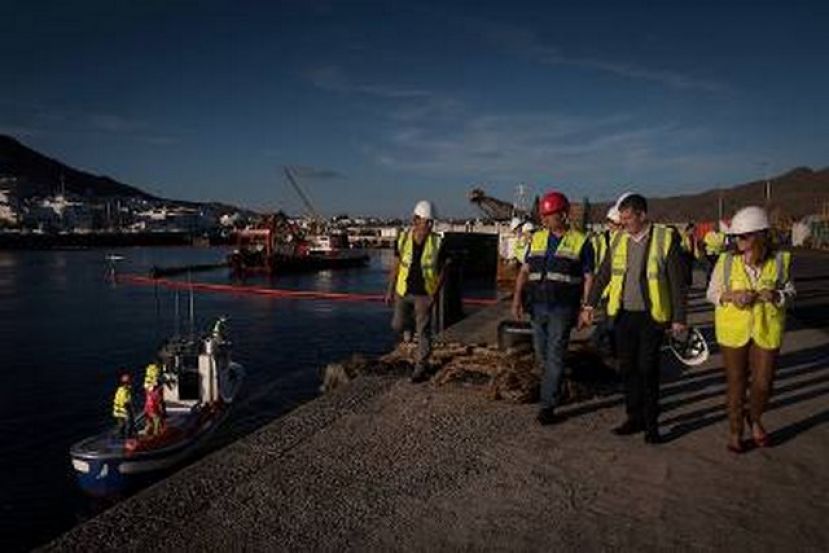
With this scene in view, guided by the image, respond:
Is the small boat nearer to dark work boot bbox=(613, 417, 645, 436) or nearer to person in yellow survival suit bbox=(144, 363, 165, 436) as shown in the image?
person in yellow survival suit bbox=(144, 363, 165, 436)

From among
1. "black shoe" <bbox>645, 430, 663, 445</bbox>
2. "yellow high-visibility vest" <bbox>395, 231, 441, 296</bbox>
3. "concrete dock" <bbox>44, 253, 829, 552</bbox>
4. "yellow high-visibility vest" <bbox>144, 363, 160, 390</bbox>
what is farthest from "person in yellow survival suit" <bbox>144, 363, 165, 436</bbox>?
"black shoe" <bbox>645, 430, 663, 445</bbox>

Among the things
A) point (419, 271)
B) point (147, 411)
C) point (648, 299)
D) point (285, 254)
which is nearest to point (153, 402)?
point (147, 411)

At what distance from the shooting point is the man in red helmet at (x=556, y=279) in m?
6.66

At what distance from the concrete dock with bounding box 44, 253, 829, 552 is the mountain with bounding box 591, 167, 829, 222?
373 feet

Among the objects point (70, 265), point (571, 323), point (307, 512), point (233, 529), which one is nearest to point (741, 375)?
point (571, 323)

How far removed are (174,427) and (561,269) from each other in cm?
616

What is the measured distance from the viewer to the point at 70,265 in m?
78.6

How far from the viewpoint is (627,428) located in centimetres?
633

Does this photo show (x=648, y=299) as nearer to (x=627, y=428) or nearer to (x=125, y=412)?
(x=627, y=428)

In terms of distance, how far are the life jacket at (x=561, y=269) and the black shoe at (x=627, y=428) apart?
109 centimetres

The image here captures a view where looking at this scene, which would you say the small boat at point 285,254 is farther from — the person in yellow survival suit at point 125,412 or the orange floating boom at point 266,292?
A: the person in yellow survival suit at point 125,412

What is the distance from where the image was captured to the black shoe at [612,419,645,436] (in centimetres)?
633

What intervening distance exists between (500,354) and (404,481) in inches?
147

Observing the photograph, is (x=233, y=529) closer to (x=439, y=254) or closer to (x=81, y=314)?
(x=439, y=254)
